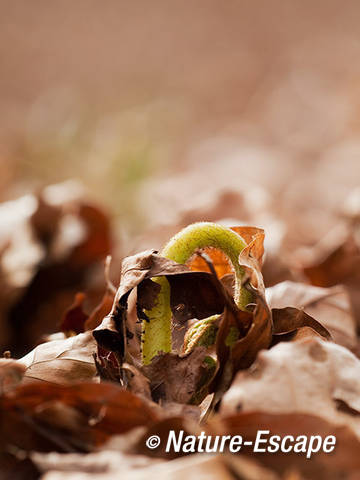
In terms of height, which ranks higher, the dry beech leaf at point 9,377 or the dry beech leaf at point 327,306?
the dry beech leaf at point 9,377

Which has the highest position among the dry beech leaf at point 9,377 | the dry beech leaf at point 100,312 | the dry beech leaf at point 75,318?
the dry beech leaf at point 9,377

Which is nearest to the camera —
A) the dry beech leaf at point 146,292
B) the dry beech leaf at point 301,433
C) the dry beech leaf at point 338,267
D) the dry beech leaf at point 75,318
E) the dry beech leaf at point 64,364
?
the dry beech leaf at point 301,433

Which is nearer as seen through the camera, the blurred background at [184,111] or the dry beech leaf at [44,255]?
the dry beech leaf at [44,255]

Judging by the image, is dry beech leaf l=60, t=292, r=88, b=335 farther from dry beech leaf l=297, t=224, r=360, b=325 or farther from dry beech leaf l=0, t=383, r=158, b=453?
dry beech leaf l=297, t=224, r=360, b=325

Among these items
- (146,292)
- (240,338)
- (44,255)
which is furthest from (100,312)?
(44,255)

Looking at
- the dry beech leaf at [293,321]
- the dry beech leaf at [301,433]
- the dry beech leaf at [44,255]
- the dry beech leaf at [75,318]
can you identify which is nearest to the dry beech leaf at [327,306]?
the dry beech leaf at [293,321]

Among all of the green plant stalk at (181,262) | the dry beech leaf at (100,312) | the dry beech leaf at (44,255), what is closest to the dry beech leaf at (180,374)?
the green plant stalk at (181,262)

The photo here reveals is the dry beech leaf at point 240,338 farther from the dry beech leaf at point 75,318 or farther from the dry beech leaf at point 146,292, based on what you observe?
the dry beech leaf at point 75,318

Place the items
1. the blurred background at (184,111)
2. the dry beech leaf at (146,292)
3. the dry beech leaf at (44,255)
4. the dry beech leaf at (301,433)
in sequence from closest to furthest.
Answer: the dry beech leaf at (301,433)
the dry beech leaf at (146,292)
the dry beech leaf at (44,255)
the blurred background at (184,111)
